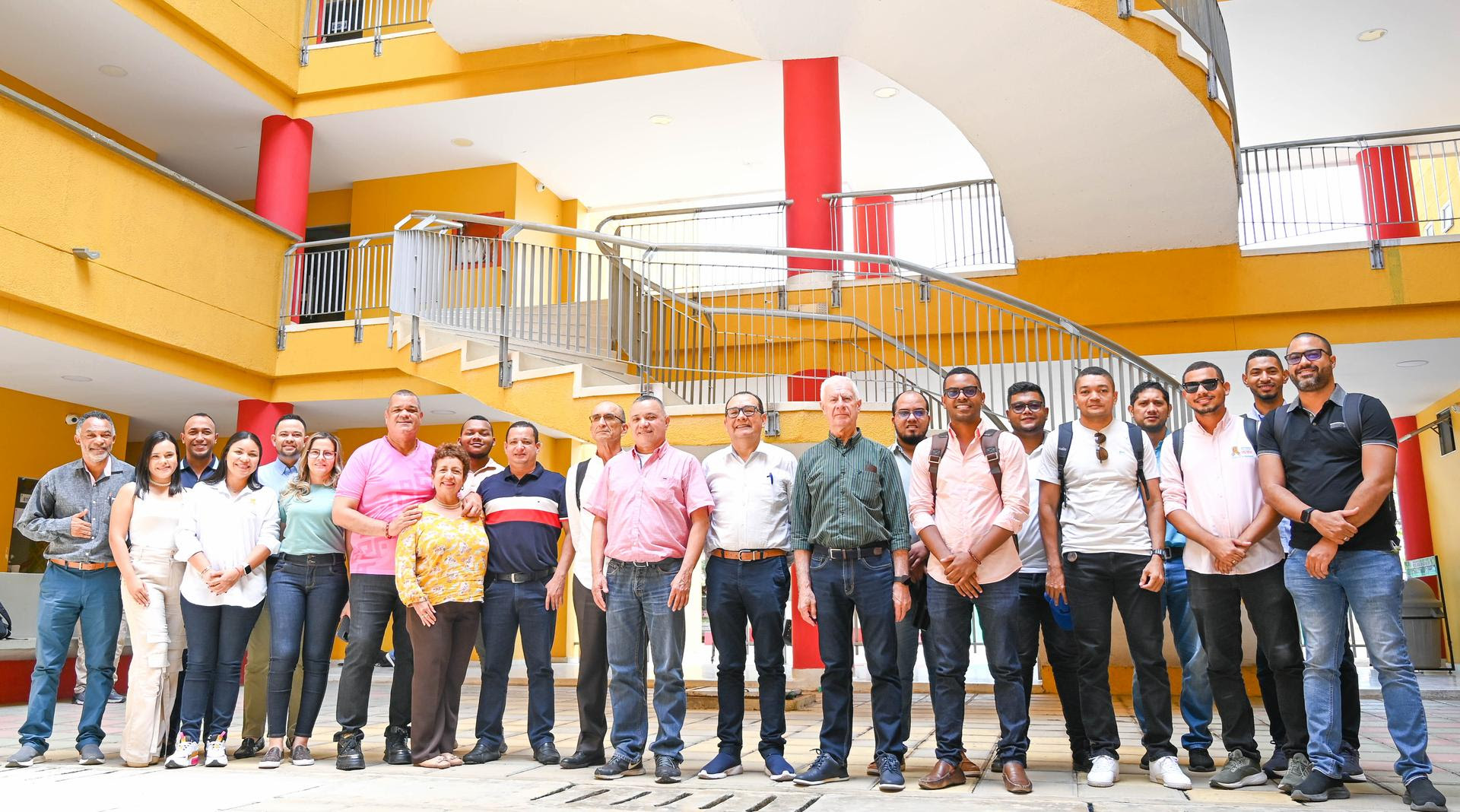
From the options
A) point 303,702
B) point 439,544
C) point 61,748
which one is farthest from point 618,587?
point 61,748

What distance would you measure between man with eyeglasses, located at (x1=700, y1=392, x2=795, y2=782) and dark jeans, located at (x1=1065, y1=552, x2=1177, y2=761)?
1.17 m

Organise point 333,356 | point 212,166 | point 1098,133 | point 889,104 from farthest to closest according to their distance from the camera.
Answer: point 212,166
point 889,104
point 333,356
point 1098,133

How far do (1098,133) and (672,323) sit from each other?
12.4ft

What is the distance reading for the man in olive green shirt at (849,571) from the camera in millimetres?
4234

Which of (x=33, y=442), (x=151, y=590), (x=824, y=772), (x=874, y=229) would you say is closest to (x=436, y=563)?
(x=151, y=590)

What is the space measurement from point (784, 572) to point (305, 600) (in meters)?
2.22

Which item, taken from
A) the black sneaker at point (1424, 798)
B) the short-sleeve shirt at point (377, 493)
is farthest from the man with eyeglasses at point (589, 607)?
the black sneaker at point (1424, 798)

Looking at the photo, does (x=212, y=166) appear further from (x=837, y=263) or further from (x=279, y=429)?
(x=279, y=429)

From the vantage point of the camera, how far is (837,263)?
1018cm

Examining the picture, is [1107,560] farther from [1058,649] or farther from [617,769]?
[617,769]

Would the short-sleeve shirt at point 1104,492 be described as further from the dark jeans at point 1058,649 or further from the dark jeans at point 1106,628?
the dark jeans at point 1058,649

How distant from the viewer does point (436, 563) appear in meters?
4.71

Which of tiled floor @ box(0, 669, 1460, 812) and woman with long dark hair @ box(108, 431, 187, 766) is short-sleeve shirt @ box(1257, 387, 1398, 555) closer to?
tiled floor @ box(0, 669, 1460, 812)

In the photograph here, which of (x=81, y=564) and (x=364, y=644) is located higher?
(x=81, y=564)
